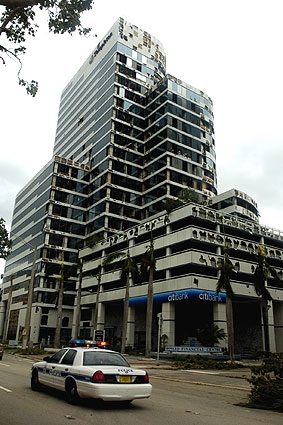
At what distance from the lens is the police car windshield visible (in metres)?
8.92

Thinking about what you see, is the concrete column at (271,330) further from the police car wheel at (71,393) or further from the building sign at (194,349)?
the police car wheel at (71,393)

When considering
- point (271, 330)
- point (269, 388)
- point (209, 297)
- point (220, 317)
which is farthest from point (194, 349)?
point (269, 388)

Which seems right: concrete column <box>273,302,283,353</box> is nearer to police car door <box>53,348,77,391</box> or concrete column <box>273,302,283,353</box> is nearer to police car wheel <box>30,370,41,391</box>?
police car wheel <box>30,370,41,391</box>

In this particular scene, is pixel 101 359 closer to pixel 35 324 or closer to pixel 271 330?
pixel 271 330

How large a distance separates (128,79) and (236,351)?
58917 millimetres

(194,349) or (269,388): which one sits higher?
(194,349)

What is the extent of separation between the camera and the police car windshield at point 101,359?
29.3 feet

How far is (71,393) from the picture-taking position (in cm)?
869

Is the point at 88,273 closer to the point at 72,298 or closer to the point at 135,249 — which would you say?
the point at 72,298

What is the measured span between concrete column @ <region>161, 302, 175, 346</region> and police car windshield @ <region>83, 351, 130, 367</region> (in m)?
33.9

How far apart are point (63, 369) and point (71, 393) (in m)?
0.68

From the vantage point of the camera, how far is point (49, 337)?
65188mm

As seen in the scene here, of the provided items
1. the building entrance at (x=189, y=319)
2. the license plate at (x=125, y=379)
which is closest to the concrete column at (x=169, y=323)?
the building entrance at (x=189, y=319)

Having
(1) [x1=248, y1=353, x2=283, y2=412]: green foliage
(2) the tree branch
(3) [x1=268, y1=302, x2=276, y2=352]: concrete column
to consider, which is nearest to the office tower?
(3) [x1=268, y1=302, x2=276, y2=352]: concrete column
